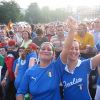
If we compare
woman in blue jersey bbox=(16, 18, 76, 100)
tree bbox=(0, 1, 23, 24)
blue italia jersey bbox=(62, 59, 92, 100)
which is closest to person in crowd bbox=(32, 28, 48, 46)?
woman in blue jersey bbox=(16, 18, 76, 100)

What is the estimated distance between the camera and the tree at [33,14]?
59463 mm

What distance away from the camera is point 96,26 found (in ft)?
26.5

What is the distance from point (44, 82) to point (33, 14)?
5690cm

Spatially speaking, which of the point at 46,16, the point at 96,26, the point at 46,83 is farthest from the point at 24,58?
the point at 46,16

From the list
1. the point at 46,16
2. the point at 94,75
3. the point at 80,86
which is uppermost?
the point at 80,86

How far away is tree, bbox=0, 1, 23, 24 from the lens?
53.9 metres

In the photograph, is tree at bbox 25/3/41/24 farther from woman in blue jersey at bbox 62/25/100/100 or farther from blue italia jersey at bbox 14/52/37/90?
woman in blue jersey at bbox 62/25/100/100

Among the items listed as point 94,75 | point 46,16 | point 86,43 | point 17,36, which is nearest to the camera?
point 94,75

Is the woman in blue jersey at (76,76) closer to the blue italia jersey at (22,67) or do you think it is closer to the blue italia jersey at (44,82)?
the blue italia jersey at (44,82)

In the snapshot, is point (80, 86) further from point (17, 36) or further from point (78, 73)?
point (17, 36)

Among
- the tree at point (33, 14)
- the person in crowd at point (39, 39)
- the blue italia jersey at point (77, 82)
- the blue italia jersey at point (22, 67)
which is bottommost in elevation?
the tree at point (33, 14)

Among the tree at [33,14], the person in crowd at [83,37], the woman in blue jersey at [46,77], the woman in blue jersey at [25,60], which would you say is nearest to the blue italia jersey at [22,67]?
the woman in blue jersey at [25,60]

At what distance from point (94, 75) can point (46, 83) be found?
2.64 meters

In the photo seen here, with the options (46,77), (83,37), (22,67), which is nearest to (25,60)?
(22,67)
